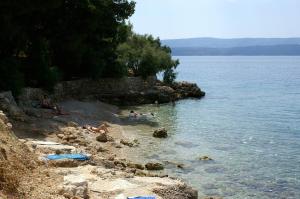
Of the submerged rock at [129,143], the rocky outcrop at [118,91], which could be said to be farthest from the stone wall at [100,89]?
the submerged rock at [129,143]

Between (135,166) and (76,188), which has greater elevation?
(76,188)

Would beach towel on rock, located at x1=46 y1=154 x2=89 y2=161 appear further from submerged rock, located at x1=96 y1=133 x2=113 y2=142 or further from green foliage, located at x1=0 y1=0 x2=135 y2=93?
green foliage, located at x1=0 y1=0 x2=135 y2=93

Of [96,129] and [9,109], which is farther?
[96,129]

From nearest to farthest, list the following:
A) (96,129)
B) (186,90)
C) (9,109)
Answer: (9,109) < (96,129) < (186,90)

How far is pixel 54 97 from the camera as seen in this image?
41.2 meters

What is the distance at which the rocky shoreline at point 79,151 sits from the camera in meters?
13.2

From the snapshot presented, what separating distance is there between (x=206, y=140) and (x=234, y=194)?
1246cm

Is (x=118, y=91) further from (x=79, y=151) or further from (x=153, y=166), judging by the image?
(x=79, y=151)

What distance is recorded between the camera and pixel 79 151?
19.6 metres

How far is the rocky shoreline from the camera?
1320 centimetres

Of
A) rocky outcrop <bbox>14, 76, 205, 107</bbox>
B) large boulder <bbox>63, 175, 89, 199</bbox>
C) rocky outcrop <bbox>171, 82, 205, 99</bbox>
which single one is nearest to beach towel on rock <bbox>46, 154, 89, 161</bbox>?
large boulder <bbox>63, 175, 89, 199</bbox>

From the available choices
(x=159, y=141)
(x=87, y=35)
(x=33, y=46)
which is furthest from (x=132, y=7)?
(x=159, y=141)

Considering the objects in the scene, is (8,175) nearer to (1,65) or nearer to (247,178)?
(247,178)

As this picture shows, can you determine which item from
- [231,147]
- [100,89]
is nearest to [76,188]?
[231,147]
